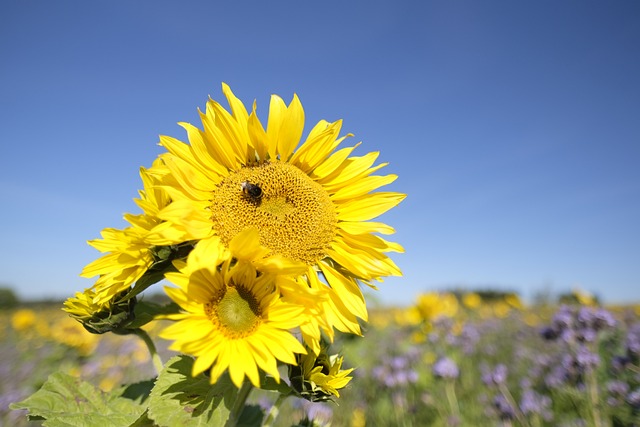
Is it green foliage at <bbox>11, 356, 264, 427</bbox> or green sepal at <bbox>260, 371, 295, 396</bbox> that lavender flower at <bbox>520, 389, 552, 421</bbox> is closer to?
green sepal at <bbox>260, 371, 295, 396</bbox>

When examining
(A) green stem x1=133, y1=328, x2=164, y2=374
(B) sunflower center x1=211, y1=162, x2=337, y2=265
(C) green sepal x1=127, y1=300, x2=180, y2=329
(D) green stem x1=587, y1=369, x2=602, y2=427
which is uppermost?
(B) sunflower center x1=211, y1=162, x2=337, y2=265

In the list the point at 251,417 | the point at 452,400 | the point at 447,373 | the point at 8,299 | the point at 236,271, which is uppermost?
the point at 236,271

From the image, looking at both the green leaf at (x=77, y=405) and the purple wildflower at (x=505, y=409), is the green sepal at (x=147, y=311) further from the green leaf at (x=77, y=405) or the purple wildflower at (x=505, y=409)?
the purple wildflower at (x=505, y=409)

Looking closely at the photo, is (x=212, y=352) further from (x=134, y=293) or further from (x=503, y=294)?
(x=503, y=294)

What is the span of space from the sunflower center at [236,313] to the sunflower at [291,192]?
18 cm

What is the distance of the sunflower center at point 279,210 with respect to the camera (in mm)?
1339

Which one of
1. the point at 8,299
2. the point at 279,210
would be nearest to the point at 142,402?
the point at 279,210

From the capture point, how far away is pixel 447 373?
522 centimetres

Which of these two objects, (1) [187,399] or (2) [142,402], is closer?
(1) [187,399]

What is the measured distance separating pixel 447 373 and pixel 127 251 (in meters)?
5.10

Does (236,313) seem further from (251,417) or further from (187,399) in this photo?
(251,417)

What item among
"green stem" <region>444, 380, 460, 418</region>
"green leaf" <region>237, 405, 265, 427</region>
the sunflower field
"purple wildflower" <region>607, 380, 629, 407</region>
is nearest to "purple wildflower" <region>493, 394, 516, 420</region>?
"green stem" <region>444, 380, 460, 418</region>

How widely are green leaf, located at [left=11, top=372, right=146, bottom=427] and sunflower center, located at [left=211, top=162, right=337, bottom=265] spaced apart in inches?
30.2

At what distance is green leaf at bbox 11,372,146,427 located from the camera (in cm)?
128
